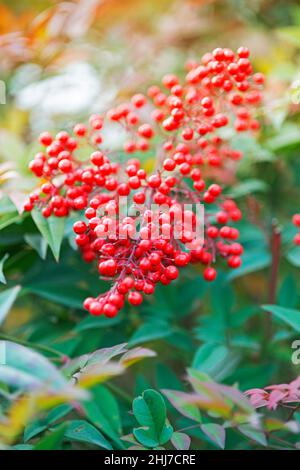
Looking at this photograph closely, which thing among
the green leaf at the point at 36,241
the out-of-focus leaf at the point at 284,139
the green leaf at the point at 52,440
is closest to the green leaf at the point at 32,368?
the green leaf at the point at 52,440

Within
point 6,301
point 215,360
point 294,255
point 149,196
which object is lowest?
point 215,360

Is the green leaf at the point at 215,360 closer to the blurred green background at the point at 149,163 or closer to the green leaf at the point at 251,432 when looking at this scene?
the blurred green background at the point at 149,163

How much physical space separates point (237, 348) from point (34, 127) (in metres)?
0.91

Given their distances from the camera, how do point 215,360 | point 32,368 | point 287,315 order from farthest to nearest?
point 215,360
point 287,315
point 32,368

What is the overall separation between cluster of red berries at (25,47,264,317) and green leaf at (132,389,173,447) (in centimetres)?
14

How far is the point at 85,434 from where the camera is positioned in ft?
2.73

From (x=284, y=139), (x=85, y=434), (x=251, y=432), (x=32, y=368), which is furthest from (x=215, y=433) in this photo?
(x=284, y=139)

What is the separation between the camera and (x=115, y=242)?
88 centimetres

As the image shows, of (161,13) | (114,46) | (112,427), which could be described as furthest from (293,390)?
(161,13)

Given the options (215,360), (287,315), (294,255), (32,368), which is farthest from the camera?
(294,255)

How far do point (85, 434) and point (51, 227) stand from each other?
351mm

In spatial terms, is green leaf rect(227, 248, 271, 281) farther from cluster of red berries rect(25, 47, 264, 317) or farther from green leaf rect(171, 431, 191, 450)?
green leaf rect(171, 431, 191, 450)

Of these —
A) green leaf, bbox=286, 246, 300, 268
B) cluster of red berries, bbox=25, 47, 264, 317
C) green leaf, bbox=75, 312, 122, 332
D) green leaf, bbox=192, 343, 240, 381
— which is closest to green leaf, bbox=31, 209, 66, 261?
cluster of red berries, bbox=25, 47, 264, 317

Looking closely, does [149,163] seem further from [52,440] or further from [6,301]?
[52,440]
